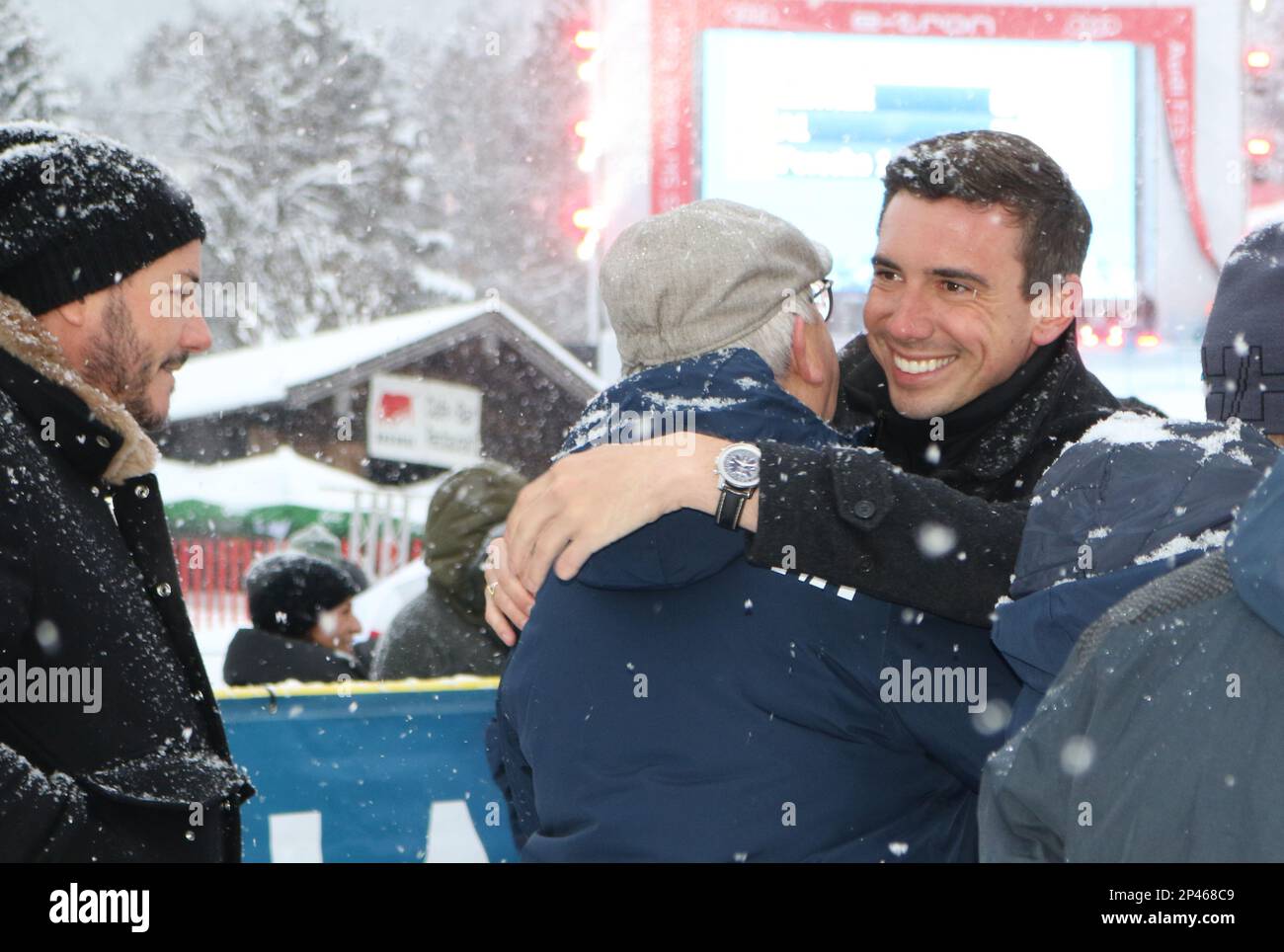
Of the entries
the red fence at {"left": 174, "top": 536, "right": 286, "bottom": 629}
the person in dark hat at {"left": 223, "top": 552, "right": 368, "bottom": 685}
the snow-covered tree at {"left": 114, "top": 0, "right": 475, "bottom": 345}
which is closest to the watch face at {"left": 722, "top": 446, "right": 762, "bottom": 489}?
the person in dark hat at {"left": 223, "top": 552, "right": 368, "bottom": 685}

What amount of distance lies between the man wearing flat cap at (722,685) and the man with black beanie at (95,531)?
0.70 meters

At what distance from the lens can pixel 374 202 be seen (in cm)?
3209

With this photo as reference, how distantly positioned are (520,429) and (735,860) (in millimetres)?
12622

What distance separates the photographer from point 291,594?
15.3 ft

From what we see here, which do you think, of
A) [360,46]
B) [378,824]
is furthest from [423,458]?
[360,46]

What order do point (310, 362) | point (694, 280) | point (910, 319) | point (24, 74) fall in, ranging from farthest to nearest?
point (24, 74), point (310, 362), point (910, 319), point (694, 280)

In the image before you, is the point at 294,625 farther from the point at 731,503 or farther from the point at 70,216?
the point at 731,503

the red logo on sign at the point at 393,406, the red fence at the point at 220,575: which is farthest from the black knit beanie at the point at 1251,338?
the red fence at the point at 220,575

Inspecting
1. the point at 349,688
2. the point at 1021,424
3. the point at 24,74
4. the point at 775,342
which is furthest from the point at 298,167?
the point at 775,342

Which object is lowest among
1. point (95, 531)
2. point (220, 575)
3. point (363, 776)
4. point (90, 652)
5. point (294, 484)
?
point (220, 575)

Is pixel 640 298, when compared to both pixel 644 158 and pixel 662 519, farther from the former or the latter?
pixel 644 158

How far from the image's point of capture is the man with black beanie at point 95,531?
2.02m

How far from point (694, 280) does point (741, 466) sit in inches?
11.1
